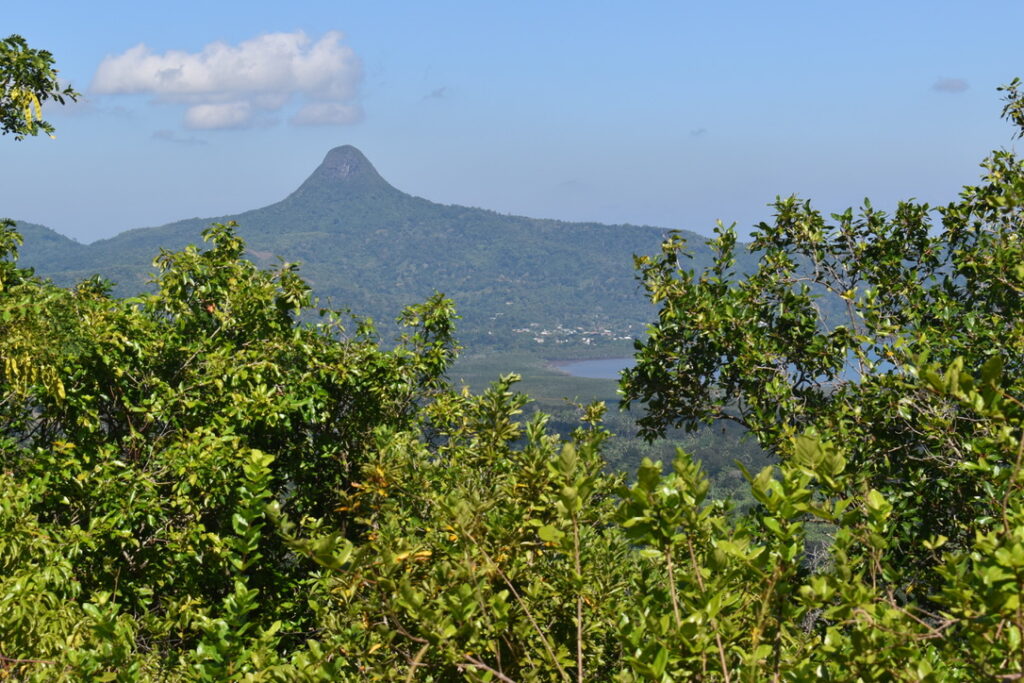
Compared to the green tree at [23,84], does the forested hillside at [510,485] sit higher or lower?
lower

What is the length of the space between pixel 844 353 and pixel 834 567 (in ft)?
20.4

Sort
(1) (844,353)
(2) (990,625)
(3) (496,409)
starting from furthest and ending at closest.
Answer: (1) (844,353)
(3) (496,409)
(2) (990,625)

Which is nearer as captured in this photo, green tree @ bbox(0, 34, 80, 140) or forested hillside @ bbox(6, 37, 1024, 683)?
forested hillside @ bbox(6, 37, 1024, 683)

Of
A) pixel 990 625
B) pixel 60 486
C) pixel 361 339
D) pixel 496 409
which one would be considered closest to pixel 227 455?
pixel 60 486

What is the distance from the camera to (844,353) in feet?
27.4

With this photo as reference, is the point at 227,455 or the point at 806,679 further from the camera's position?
the point at 227,455

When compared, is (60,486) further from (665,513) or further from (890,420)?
(890,420)

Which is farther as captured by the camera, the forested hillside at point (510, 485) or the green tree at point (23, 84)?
the green tree at point (23, 84)

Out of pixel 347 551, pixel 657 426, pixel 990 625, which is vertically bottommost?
pixel 657 426

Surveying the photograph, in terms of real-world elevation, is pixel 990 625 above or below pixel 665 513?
below

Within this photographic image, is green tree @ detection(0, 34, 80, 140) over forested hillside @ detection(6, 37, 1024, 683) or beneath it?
over

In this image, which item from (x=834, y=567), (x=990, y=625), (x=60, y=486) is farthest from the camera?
(x=60, y=486)

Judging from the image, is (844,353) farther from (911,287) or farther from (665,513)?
(665,513)

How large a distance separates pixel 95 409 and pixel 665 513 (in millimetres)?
6113
